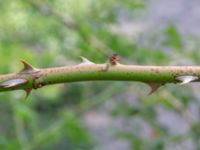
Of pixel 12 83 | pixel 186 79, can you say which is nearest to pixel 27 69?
pixel 12 83

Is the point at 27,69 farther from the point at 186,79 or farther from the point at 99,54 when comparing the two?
the point at 99,54

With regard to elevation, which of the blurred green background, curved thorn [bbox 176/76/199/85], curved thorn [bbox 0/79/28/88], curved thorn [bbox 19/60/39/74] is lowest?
curved thorn [bbox 176/76/199/85]

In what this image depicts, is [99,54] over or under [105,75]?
over

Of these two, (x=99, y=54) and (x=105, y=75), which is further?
(x=99, y=54)

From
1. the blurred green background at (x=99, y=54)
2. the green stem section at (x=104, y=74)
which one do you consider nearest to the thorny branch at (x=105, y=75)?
the green stem section at (x=104, y=74)

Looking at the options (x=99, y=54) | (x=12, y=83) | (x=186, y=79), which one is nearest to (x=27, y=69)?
(x=12, y=83)

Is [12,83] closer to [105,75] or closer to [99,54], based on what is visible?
[105,75]

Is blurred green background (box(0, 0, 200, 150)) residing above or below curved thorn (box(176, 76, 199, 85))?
above

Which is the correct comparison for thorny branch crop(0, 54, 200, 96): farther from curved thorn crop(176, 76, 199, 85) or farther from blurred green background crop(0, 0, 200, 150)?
blurred green background crop(0, 0, 200, 150)

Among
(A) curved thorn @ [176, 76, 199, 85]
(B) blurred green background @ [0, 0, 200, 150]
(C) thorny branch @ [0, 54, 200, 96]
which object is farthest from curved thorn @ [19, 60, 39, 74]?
(B) blurred green background @ [0, 0, 200, 150]
